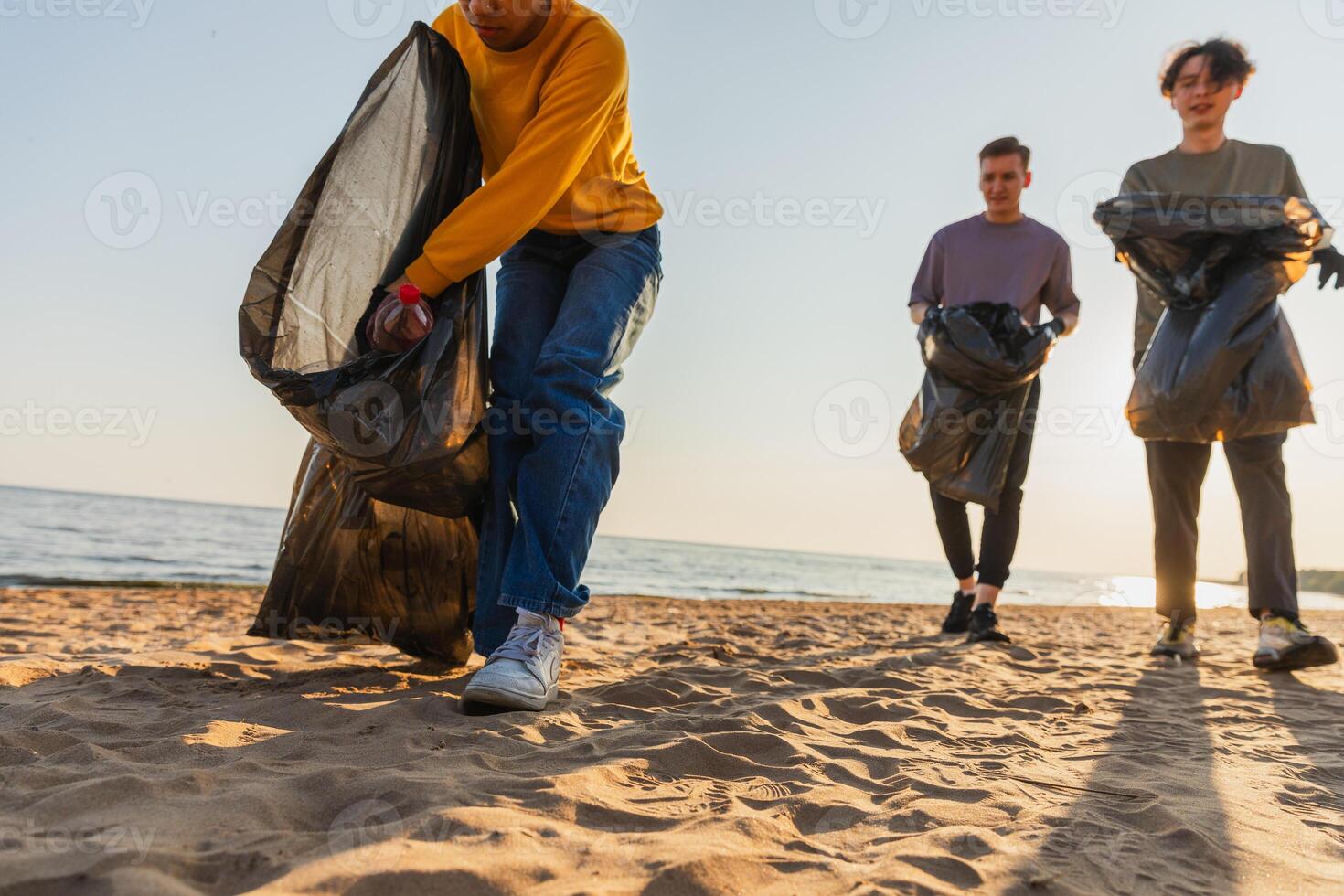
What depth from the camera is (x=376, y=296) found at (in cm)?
212

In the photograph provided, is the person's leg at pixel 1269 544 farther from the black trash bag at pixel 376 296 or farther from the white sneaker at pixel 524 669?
the black trash bag at pixel 376 296

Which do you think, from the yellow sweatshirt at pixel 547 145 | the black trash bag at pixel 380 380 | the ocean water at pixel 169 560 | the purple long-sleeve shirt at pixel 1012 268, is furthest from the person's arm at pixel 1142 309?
the ocean water at pixel 169 560

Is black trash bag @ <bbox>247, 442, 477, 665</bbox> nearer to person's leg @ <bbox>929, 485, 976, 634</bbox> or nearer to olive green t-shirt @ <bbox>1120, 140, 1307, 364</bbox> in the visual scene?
person's leg @ <bbox>929, 485, 976, 634</bbox>

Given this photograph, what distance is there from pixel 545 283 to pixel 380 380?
61cm

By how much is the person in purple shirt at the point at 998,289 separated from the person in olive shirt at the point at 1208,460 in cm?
51

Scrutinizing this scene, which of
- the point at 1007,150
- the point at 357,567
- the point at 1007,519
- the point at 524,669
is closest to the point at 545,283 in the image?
the point at 357,567

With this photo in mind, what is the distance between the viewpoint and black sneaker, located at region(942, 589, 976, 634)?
4.06 m

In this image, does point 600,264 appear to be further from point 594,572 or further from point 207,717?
point 594,572

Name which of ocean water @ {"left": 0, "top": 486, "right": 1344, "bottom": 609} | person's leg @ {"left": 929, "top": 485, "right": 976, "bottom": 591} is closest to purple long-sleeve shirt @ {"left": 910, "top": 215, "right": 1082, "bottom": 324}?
person's leg @ {"left": 929, "top": 485, "right": 976, "bottom": 591}

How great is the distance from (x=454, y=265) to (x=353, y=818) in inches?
48.5

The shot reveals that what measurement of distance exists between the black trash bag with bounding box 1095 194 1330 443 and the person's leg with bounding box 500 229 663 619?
6.73 feet

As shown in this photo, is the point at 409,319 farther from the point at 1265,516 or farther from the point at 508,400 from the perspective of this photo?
the point at 1265,516

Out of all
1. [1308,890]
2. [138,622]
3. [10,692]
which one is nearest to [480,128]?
[10,692]

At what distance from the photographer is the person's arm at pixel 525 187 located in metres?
1.98
